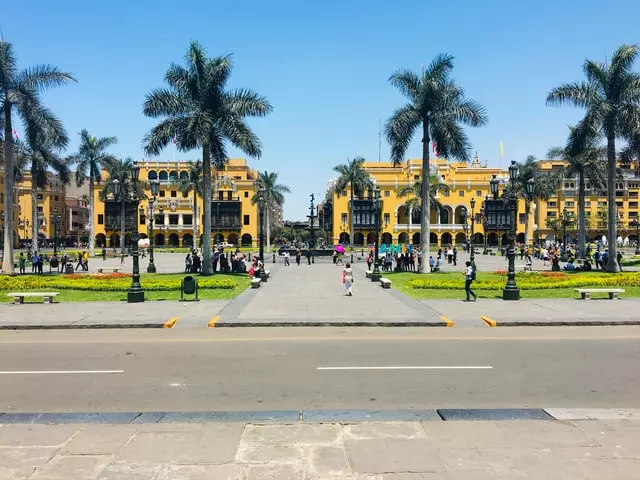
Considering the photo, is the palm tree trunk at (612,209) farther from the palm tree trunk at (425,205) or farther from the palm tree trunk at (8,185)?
the palm tree trunk at (8,185)

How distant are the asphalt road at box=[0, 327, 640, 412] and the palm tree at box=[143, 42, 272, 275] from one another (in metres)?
18.1

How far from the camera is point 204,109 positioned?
30141mm

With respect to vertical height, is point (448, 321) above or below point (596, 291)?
below

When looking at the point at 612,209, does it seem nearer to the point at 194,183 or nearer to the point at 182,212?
the point at 194,183

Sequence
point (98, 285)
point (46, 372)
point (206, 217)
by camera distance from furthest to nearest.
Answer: point (206, 217)
point (98, 285)
point (46, 372)

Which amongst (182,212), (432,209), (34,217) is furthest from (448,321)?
(182,212)

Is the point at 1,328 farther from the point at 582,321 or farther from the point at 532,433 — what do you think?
the point at 582,321

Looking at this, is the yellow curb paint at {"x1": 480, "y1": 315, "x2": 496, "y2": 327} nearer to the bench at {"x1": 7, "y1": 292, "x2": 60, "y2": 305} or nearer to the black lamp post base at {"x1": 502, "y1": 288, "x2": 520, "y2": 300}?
the black lamp post base at {"x1": 502, "y1": 288, "x2": 520, "y2": 300}

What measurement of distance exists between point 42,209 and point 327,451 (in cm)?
11681

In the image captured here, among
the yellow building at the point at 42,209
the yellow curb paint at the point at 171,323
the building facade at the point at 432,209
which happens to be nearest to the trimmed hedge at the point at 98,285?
the yellow curb paint at the point at 171,323

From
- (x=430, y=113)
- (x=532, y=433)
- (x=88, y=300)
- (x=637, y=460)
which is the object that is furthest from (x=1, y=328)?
(x=430, y=113)

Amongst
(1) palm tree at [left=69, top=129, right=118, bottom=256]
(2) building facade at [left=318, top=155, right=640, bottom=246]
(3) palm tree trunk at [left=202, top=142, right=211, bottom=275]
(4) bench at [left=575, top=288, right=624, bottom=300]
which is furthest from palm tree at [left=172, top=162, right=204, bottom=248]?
(4) bench at [left=575, top=288, right=624, bottom=300]

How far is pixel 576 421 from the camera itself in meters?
6.45

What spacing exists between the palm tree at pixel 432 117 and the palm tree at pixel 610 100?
593 centimetres
